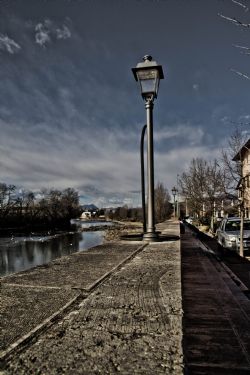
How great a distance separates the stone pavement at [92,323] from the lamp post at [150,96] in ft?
13.5

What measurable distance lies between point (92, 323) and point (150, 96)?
6.55 meters

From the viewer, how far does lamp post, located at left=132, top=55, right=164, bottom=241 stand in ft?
23.9

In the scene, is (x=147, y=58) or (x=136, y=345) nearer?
(x=136, y=345)

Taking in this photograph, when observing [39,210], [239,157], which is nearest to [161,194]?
[39,210]

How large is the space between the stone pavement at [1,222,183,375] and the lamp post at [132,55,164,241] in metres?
4.12

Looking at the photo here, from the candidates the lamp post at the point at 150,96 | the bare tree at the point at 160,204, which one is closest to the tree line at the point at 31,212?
the bare tree at the point at 160,204

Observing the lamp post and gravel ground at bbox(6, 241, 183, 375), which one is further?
the lamp post

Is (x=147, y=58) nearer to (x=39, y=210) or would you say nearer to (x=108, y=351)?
(x=108, y=351)

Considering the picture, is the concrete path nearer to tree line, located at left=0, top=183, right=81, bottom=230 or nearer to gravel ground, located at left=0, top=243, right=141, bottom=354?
gravel ground, located at left=0, top=243, right=141, bottom=354

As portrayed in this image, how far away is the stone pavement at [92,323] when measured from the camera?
1345 millimetres

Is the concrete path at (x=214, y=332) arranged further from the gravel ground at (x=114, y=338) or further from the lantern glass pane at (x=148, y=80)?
the lantern glass pane at (x=148, y=80)

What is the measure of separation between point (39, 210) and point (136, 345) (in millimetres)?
93132

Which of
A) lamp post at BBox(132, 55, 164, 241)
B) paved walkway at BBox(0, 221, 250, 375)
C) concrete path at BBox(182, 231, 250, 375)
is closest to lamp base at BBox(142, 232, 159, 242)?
lamp post at BBox(132, 55, 164, 241)

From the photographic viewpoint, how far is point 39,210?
91.2 metres
